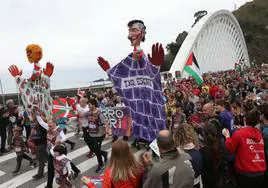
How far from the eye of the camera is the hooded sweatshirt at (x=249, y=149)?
12.1 feet

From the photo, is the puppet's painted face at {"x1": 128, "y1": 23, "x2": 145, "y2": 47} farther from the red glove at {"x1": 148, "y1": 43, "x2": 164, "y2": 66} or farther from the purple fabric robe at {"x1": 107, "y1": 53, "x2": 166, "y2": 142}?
the red glove at {"x1": 148, "y1": 43, "x2": 164, "y2": 66}

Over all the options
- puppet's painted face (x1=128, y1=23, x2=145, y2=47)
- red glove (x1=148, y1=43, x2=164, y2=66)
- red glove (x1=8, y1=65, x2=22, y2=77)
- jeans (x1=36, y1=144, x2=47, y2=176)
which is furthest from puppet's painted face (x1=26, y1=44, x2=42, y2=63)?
red glove (x1=148, y1=43, x2=164, y2=66)

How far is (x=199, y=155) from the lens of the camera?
3348 millimetres

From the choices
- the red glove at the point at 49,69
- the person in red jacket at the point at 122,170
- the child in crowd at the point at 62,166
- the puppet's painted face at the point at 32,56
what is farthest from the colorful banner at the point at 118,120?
the person in red jacket at the point at 122,170

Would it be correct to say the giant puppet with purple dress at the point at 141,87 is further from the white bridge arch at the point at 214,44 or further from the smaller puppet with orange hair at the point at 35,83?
the white bridge arch at the point at 214,44

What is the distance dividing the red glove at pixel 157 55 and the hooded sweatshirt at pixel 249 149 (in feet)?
5.16

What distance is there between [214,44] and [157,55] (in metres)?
44.9

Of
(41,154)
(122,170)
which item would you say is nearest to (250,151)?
(122,170)

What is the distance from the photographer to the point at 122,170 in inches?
115

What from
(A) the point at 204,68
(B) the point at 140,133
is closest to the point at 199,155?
(B) the point at 140,133

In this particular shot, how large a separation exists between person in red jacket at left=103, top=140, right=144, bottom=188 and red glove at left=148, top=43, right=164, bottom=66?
75.2 inches

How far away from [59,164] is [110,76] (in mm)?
1851

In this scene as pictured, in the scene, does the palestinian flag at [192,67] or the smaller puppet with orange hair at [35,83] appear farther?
the palestinian flag at [192,67]

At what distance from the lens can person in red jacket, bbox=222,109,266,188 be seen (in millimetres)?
3705
